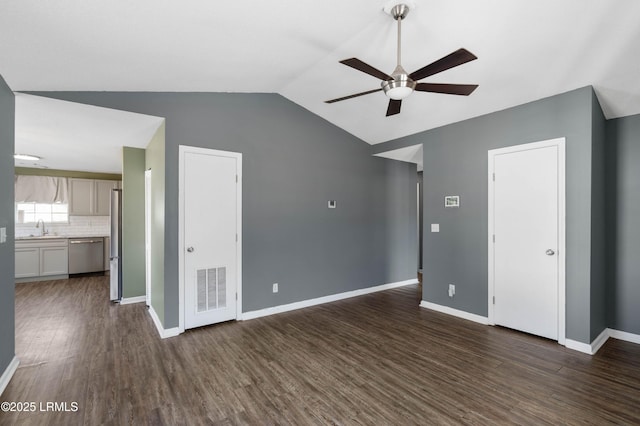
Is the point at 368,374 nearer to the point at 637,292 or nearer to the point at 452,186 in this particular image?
the point at 452,186

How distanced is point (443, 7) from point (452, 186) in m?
2.39

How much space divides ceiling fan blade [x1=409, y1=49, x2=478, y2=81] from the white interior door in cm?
210

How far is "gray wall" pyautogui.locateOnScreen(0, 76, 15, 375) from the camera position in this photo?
7.63 ft

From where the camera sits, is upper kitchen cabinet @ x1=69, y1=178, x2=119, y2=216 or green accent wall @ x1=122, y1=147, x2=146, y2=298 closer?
green accent wall @ x1=122, y1=147, x2=146, y2=298

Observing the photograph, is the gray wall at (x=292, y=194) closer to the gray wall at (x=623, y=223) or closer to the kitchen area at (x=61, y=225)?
the gray wall at (x=623, y=223)

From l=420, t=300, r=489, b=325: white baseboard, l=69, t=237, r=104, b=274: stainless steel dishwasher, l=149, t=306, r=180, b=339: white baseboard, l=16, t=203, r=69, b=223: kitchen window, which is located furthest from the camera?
l=16, t=203, r=69, b=223: kitchen window

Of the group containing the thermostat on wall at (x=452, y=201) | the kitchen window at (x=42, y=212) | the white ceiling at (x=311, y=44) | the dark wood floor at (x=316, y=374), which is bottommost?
the dark wood floor at (x=316, y=374)

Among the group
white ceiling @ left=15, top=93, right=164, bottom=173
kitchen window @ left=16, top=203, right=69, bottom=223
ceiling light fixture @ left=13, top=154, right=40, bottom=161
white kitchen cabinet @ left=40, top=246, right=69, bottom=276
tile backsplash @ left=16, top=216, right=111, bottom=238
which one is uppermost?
white ceiling @ left=15, top=93, right=164, bottom=173

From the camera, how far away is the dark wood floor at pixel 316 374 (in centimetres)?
206

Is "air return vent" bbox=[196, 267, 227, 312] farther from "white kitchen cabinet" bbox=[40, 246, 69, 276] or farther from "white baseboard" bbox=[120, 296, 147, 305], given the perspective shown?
"white kitchen cabinet" bbox=[40, 246, 69, 276]

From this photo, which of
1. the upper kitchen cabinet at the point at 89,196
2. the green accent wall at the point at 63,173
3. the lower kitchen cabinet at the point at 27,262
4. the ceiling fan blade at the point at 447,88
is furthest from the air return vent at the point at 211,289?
the green accent wall at the point at 63,173

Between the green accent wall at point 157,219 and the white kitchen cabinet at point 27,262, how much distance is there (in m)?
4.07

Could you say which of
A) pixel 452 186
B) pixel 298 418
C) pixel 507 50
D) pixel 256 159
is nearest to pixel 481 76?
pixel 507 50

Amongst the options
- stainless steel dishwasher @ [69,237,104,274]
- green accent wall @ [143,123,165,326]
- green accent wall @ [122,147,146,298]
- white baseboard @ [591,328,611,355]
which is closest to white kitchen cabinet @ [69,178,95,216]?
stainless steel dishwasher @ [69,237,104,274]
